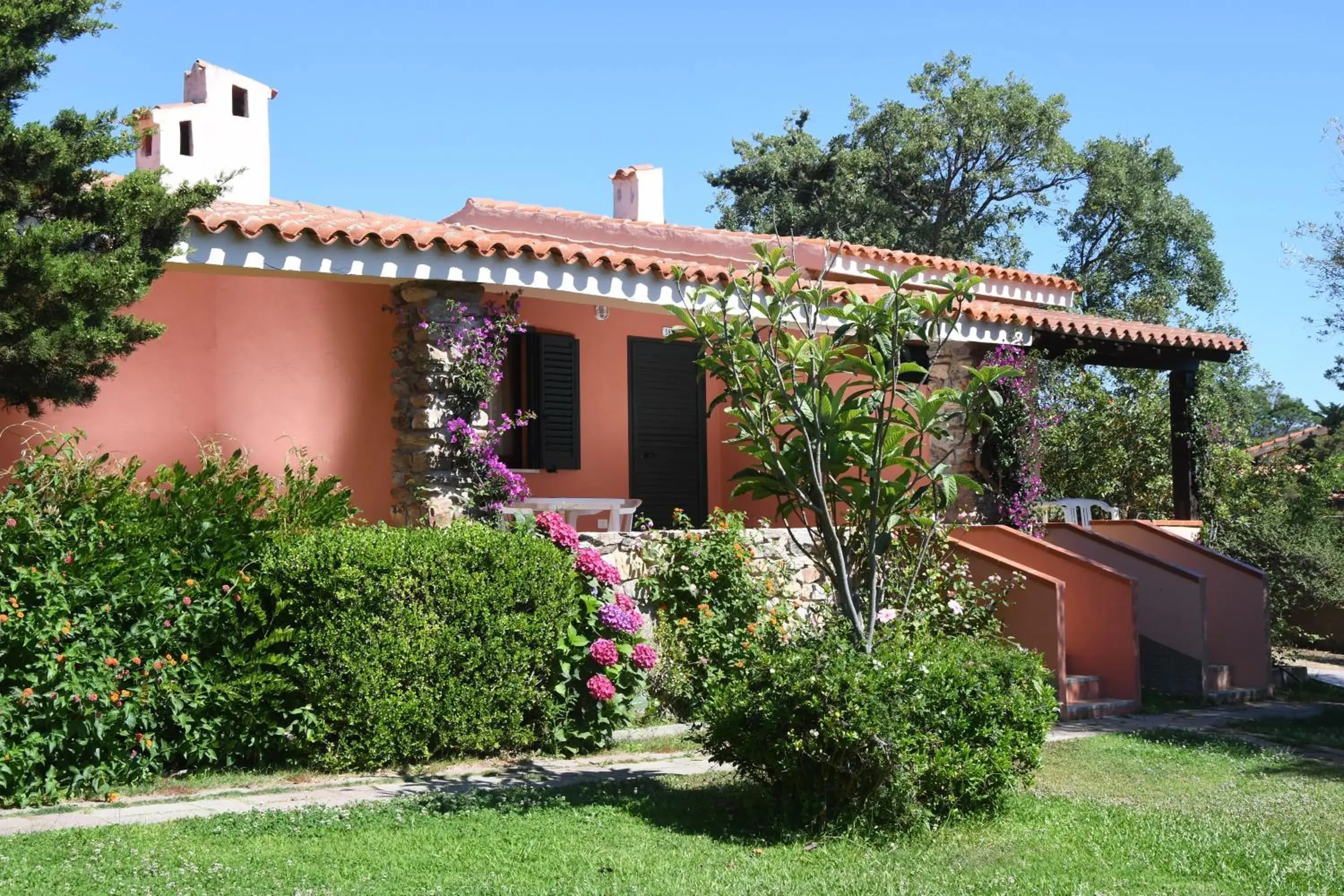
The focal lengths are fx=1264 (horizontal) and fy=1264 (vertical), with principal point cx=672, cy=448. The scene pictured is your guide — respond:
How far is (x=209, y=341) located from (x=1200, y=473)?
11.5 meters

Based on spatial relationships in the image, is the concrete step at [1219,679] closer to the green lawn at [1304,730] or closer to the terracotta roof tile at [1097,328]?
the green lawn at [1304,730]

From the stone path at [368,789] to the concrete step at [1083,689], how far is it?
114 centimetres

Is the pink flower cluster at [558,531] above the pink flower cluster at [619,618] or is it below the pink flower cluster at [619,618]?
above

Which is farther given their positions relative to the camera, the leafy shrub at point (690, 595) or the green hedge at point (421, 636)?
the leafy shrub at point (690, 595)

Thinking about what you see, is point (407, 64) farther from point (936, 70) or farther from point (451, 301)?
point (936, 70)

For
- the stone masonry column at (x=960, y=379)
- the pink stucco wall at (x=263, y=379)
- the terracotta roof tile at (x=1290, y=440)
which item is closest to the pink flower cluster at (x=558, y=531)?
the pink stucco wall at (x=263, y=379)

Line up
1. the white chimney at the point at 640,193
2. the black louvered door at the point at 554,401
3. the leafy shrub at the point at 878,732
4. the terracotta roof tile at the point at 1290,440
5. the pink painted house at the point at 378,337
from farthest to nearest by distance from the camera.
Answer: the terracotta roof tile at the point at 1290,440 < the white chimney at the point at 640,193 < the black louvered door at the point at 554,401 < the pink painted house at the point at 378,337 < the leafy shrub at the point at 878,732

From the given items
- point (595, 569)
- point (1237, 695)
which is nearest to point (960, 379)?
point (1237, 695)

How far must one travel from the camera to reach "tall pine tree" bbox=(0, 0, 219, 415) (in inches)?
293

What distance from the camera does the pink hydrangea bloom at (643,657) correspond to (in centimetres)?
879

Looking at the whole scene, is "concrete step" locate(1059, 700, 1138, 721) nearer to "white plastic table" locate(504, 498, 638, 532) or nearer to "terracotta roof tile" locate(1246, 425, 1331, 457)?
"white plastic table" locate(504, 498, 638, 532)

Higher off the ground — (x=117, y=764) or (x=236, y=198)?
(x=236, y=198)

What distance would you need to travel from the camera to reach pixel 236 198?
12.2 m

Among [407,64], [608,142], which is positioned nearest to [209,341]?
[407,64]
